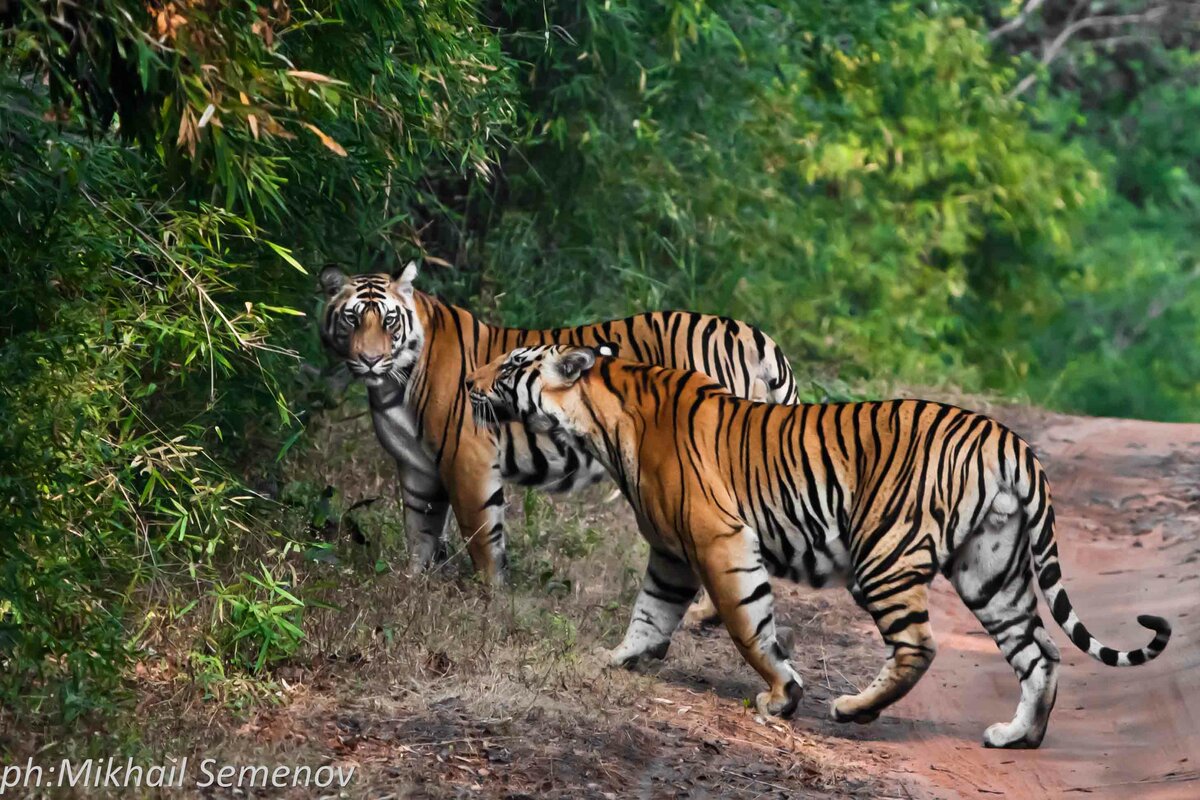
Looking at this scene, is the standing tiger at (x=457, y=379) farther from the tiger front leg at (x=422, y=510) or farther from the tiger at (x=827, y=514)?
the tiger at (x=827, y=514)

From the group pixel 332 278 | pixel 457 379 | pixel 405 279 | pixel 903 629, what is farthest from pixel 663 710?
pixel 332 278

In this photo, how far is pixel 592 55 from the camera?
29.6 feet

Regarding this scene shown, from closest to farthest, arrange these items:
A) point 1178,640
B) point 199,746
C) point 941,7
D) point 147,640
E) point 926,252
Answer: point 199,746 → point 147,640 → point 1178,640 → point 941,7 → point 926,252

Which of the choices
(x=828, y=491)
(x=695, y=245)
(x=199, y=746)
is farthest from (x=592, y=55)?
(x=199, y=746)

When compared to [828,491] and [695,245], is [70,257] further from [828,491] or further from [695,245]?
[695,245]

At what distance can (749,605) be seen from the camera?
5477 millimetres

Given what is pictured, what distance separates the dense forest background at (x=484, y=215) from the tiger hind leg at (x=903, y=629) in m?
1.84

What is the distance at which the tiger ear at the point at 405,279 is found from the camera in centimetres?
664

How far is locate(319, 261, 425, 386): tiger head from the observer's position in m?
6.53

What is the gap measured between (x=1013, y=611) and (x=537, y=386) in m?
1.76

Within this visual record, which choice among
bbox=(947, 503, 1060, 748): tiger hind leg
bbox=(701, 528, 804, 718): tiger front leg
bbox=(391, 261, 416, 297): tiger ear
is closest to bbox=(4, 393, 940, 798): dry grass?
bbox=(701, 528, 804, 718): tiger front leg

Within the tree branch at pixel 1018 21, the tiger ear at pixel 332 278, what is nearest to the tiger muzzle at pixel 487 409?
the tiger ear at pixel 332 278

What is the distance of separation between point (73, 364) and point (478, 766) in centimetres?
156

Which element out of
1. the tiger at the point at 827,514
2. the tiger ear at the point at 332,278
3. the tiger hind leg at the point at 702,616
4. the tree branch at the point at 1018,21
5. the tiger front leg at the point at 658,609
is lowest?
the tiger hind leg at the point at 702,616
